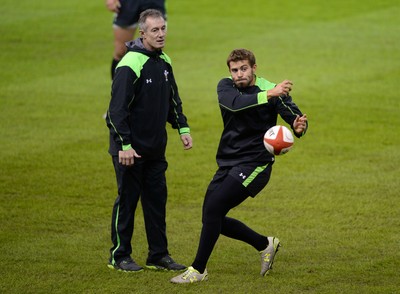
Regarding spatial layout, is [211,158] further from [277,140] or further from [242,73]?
[277,140]

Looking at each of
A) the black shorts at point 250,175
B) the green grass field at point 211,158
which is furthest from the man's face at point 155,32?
the green grass field at point 211,158

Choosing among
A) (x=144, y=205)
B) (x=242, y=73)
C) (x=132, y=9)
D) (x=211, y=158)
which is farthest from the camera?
(x=132, y=9)

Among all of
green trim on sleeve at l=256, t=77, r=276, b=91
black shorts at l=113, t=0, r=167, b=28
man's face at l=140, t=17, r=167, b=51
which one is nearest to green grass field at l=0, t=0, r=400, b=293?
black shorts at l=113, t=0, r=167, b=28

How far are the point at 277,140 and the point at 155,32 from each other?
4.72 feet

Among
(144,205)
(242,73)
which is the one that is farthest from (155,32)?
(144,205)

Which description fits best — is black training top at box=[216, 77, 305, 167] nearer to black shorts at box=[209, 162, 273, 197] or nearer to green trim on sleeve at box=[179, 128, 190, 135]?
black shorts at box=[209, 162, 273, 197]

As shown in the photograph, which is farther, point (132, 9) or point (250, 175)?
point (132, 9)

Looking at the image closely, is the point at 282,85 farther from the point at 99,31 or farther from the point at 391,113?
the point at 99,31

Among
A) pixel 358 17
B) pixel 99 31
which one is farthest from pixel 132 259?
pixel 358 17

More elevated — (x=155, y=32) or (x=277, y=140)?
(x=155, y=32)

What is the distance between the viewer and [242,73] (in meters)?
8.16

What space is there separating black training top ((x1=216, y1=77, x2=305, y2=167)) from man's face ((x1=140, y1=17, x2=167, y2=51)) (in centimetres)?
66

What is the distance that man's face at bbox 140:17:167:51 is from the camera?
27.2 ft

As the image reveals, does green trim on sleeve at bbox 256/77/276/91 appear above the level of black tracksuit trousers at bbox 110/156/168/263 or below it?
above
